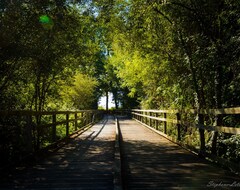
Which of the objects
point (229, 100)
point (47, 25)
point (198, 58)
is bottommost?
point (229, 100)

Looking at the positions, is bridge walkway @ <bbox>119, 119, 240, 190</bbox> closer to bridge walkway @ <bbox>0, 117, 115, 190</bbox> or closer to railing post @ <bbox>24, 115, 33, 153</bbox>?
bridge walkway @ <bbox>0, 117, 115, 190</bbox>

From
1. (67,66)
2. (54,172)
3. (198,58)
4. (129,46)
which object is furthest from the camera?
(129,46)

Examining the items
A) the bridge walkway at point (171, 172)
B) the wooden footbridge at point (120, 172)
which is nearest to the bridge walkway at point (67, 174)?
the wooden footbridge at point (120, 172)

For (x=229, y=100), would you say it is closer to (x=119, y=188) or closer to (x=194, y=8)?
(x=194, y=8)

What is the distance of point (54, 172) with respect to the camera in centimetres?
680

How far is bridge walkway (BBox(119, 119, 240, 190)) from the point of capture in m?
5.68

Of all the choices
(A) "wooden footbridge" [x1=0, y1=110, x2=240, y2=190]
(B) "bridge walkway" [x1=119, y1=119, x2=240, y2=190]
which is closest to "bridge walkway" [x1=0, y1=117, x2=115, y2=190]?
(A) "wooden footbridge" [x1=0, y1=110, x2=240, y2=190]

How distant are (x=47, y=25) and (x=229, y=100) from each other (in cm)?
523

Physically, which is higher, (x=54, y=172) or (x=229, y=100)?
(x=229, y=100)

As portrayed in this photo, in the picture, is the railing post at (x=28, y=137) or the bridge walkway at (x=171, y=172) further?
the railing post at (x=28, y=137)

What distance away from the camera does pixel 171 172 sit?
A: 675cm

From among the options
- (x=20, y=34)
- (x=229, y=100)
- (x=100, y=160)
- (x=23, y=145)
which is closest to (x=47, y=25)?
(x=20, y=34)

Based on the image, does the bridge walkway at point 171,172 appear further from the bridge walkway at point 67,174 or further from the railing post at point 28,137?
the railing post at point 28,137

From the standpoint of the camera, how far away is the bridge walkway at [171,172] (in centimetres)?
568
